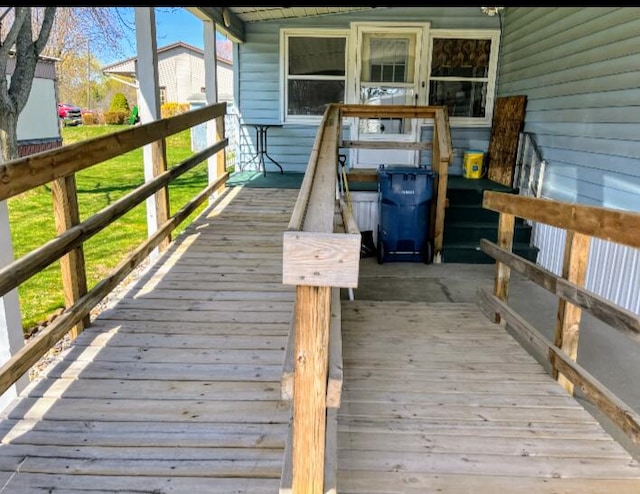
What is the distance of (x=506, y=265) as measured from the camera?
121 inches

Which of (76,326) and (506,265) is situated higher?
(506,265)

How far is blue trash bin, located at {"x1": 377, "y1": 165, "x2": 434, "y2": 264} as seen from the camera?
5.06 m

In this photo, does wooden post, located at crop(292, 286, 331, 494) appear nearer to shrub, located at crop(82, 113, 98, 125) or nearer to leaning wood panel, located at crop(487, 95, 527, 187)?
leaning wood panel, located at crop(487, 95, 527, 187)

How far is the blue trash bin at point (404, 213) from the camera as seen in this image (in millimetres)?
5059

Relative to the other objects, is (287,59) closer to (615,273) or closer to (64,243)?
(615,273)

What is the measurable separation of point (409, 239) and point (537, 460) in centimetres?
348

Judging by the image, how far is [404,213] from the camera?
5.12 m

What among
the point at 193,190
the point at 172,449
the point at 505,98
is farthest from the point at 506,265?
the point at 193,190

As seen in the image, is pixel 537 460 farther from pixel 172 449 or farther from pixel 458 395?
pixel 172 449

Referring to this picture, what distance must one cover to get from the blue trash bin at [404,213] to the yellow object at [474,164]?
7.18ft

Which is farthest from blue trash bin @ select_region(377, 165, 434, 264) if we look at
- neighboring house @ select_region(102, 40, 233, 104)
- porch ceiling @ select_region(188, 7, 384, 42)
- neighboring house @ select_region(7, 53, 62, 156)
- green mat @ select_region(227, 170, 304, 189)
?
neighboring house @ select_region(102, 40, 233, 104)

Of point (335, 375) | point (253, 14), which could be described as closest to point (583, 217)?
point (335, 375)

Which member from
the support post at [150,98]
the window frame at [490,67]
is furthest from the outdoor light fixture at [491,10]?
the support post at [150,98]

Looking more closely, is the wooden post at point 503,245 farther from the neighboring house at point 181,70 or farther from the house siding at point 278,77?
the neighboring house at point 181,70
